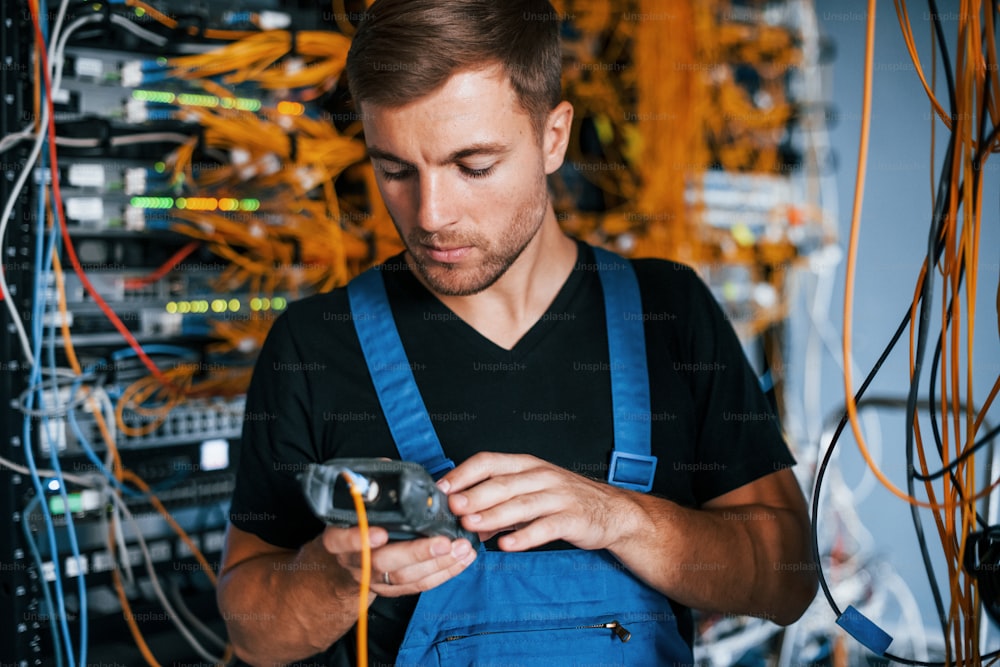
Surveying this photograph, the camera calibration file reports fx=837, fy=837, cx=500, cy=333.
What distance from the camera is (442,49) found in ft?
3.73

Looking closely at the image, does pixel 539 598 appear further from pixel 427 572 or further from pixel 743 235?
pixel 743 235

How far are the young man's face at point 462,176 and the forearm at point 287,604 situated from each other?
44 cm

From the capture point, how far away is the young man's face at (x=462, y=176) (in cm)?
113

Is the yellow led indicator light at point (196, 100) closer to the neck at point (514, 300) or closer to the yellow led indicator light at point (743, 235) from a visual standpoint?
the neck at point (514, 300)

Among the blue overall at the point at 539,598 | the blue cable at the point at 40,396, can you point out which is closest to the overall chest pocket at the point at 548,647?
the blue overall at the point at 539,598

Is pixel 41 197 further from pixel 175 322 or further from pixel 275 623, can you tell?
pixel 275 623

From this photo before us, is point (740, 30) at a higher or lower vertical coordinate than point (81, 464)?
higher

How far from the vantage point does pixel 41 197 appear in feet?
4.85

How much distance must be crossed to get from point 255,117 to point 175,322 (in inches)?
18.3

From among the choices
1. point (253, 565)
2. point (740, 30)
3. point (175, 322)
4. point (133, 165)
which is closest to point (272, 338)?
point (253, 565)

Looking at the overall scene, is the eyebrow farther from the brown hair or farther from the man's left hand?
the man's left hand

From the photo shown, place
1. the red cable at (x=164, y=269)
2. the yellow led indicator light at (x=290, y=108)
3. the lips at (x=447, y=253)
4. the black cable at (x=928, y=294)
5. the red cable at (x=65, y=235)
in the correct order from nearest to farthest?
the black cable at (x=928, y=294), the lips at (x=447, y=253), the red cable at (x=65, y=235), the red cable at (x=164, y=269), the yellow led indicator light at (x=290, y=108)

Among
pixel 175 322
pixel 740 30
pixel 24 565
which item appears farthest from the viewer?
pixel 740 30

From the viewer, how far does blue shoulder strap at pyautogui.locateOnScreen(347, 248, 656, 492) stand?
118 centimetres
